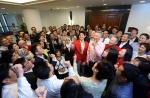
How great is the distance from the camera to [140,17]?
7.01m

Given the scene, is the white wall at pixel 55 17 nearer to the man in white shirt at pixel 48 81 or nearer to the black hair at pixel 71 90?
the man in white shirt at pixel 48 81

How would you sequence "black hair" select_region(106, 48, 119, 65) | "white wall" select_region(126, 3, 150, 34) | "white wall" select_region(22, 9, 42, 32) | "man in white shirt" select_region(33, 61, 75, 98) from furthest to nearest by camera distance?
→ 1. "white wall" select_region(22, 9, 42, 32)
2. "white wall" select_region(126, 3, 150, 34)
3. "black hair" select_region(106, 48, 119, 65)
4. "man in white shirt" select_region(33, 61, 75, 98)

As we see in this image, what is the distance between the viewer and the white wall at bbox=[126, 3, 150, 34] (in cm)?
676

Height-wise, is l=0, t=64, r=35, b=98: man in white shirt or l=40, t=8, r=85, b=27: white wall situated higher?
l=0, t=64, r=35, b=98: man in white shirt

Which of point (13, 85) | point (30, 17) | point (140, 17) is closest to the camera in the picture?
point (13, 85)

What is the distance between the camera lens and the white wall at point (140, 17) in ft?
22.2

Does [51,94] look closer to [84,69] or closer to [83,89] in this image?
[83,89]

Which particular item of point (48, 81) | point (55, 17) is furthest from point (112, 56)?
point (55, 17)

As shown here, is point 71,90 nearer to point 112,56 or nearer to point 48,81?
point 48,81

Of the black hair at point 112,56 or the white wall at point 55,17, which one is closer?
the black hair at point 112,56

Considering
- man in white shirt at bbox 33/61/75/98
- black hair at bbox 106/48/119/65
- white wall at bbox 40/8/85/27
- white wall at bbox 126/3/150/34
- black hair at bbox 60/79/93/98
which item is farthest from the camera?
white wall at bbox 40/8/85/27

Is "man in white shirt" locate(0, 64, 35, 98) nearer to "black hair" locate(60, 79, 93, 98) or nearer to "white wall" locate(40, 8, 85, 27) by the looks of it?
"black hair" locate(60, 79, 93, 98)

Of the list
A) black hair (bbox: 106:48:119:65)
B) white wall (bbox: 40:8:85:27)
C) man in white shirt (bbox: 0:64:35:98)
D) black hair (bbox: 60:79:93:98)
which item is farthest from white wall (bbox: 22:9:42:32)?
black hair (bbox: 60:79:93:98)

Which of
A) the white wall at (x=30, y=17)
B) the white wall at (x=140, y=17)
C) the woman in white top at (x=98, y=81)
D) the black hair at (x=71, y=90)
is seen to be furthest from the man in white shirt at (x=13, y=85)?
the white wall at (x=30, y=17)
